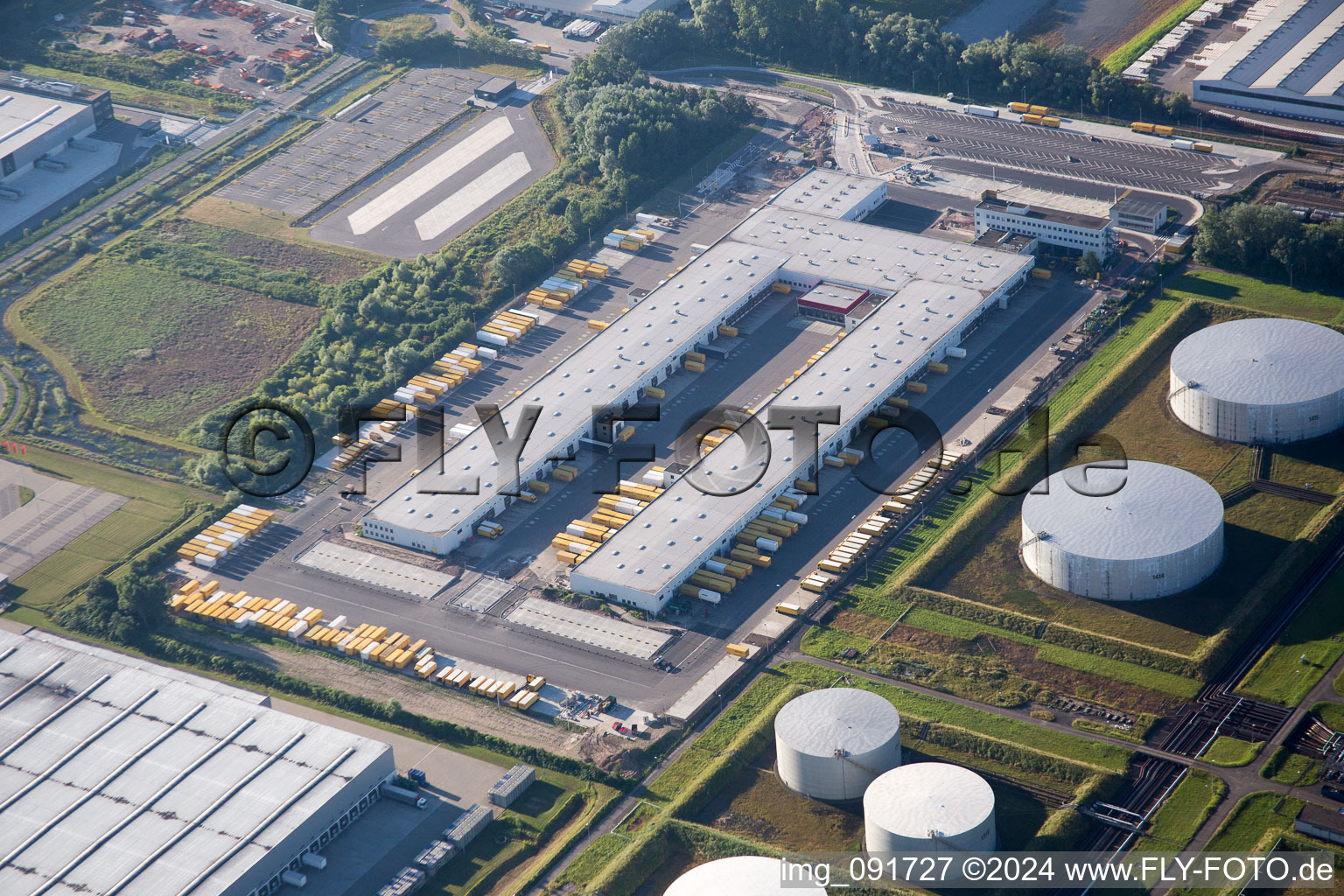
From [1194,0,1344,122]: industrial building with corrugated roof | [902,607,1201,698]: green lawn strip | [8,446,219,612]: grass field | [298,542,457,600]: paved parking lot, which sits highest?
[1194,0,1344,122]: industrial building with corrugated roof

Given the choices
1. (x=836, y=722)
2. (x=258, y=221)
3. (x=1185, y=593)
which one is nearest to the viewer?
(x=836, y=722)

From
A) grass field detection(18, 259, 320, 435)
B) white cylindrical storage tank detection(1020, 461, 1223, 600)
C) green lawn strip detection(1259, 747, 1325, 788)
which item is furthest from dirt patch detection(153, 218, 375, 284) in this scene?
green lawn strip detection(1259, 747, 1325, 788)

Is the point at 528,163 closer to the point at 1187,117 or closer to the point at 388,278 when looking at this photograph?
the point at 388,278

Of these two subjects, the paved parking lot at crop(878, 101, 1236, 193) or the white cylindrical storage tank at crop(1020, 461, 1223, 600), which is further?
the paved parking lot at crop(878, 101, 1236, 193)

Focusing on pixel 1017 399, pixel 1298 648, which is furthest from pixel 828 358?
pixel 1298 648

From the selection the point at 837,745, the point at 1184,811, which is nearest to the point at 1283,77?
the point at 1184,811

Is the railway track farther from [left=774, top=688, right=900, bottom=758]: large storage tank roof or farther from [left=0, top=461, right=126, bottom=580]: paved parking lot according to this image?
[left=0, top=461, right=126, bottom=580]: paved parking lot

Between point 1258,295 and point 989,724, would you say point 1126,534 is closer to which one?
point 989,724

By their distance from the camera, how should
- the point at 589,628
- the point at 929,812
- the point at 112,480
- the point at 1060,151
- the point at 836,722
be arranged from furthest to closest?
the point at 1060,151 → the point at 112,480 → the point at 589,628 → the point at 836,722 → the point at 929,812
